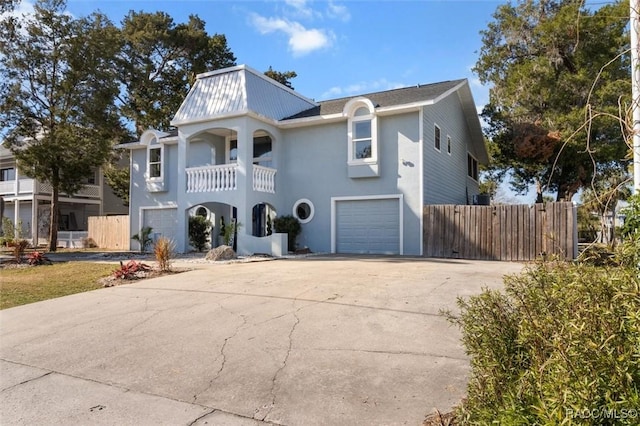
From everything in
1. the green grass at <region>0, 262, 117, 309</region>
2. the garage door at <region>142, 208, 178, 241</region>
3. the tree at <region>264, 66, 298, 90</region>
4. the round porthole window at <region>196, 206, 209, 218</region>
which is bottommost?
the green grass at <region>0, 262, 117, 309</region>

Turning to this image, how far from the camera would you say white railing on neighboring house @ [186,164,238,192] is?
1606 cm

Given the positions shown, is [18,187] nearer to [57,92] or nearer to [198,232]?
[57,92]

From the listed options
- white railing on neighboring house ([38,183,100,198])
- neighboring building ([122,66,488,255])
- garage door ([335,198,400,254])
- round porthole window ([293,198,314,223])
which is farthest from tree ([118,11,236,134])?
garage door ([335,198,400,254])

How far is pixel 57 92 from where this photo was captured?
20.7 metres

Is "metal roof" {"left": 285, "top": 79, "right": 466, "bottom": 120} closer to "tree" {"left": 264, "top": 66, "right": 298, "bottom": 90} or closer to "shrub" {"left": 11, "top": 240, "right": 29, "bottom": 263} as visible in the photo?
"shrub" {"left": 11, "top": 240, "right": 29, "bottom": 263}

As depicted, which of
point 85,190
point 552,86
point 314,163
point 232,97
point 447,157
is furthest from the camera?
point 85,190

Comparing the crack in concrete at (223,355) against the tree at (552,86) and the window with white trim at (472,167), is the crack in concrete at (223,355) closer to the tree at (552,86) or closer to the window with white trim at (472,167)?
the tree at (552,86)

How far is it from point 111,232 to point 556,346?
24.9 meters

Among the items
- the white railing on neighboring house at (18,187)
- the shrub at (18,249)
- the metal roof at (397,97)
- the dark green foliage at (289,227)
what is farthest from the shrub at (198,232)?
the white railing on neighboring house at (18,187)

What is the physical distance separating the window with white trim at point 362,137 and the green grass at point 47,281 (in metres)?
9.42

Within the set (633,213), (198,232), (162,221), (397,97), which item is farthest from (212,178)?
(633,213)

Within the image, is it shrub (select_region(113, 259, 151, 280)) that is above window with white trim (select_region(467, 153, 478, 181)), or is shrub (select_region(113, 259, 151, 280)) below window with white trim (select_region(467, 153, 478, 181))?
below

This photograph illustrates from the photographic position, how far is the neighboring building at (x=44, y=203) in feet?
95.9

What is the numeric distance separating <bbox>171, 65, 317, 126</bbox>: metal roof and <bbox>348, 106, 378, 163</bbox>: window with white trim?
3714 millimetres
